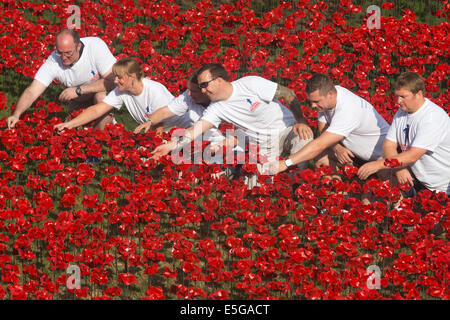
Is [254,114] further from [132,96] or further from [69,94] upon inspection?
[69,94]

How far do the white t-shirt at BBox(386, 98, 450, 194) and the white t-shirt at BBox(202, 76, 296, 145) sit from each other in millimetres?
1596

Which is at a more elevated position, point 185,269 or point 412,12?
point 412,12

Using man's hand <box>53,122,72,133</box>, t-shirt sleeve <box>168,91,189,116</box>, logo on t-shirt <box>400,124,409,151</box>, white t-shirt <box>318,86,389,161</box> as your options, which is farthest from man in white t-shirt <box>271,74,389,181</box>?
man's hand <box>53,122,72,133</box>

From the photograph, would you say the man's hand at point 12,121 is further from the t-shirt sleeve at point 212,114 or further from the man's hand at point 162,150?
the t-shirt sleeve at point 212,114

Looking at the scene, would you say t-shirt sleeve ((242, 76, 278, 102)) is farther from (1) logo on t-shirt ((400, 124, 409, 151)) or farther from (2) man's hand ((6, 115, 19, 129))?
(2) man's hand ((6, 115, 19, 129))

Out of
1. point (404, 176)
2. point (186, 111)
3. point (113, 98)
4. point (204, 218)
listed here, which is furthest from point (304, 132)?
point (113, 98)

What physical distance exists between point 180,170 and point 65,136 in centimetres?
154

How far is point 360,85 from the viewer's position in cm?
1099

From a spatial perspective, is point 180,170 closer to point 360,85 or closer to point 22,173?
point 22,173

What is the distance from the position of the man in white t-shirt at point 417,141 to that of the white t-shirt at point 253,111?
159cm

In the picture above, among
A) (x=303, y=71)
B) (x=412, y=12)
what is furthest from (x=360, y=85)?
(x=412, y=12)

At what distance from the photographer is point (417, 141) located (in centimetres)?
862

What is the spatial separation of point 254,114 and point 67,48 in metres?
2.80
